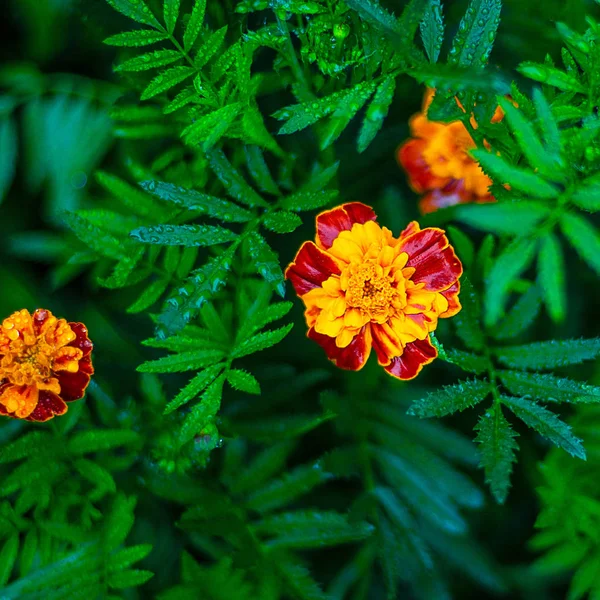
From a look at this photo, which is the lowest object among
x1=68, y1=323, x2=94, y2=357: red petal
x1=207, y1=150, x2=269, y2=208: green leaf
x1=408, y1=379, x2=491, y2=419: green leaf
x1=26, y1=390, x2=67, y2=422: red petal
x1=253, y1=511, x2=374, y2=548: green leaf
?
x1=253, y1=511, x2=374, y2=548: green leaf

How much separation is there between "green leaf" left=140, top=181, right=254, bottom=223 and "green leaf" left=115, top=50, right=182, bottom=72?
0.12m

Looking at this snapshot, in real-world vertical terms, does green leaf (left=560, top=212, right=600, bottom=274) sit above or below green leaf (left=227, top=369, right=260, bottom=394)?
above

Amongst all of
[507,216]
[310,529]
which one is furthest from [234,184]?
[310,529]

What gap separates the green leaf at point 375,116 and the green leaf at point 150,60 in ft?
0.79

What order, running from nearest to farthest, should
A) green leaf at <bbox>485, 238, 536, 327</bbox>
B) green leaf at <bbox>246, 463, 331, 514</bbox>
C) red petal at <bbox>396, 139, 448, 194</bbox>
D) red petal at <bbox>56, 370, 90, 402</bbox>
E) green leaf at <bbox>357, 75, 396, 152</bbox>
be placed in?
green leaf at <bbox>485, 238, 536, 327</bbox>
green leaf at <bbox>357, 75, 396, 152</bbox>
red petal at <bbox>56, 370, 90, 402</bbox>
green leaf at <bbox>246, 463, 331, 514</bbox>
red petal at <bbox>396, 139, 448, 194</bbox>

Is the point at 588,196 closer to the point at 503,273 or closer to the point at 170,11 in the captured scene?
the point at 503,273

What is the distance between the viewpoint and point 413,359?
0.76 meters

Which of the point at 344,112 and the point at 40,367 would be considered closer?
the point at 344,112

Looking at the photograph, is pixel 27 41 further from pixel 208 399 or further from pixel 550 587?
pixel 550 587

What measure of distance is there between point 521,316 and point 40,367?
2.01 feet

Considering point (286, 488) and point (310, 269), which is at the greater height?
point (310, 269)

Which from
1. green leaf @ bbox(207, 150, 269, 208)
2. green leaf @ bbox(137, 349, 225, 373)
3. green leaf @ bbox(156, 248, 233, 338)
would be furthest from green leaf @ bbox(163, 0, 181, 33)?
green leaf @ bbox(137, 349, 225, 373)

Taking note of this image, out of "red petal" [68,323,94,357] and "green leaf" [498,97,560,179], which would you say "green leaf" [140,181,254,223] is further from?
"green leaf" [498,97,560,179]

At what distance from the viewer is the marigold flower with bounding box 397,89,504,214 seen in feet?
3.33
